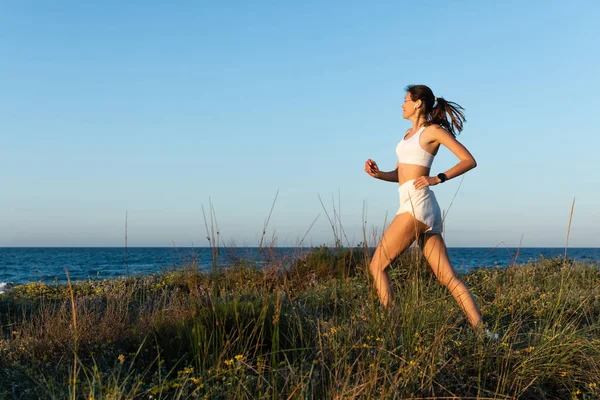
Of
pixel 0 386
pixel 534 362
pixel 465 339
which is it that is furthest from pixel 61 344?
pixel 534 362

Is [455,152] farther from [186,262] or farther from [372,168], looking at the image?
[186,262]

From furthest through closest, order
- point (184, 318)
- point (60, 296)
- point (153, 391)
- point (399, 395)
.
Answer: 1. point (60, 296)
2. point (184, 318)
3. point (399, 395)
4. point (153, 391)

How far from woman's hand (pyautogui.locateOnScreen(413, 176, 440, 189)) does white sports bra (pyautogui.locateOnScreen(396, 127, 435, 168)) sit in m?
0.26

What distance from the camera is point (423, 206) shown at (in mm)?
4922

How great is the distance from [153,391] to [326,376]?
115cm

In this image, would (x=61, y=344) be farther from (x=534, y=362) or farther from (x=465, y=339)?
(x=534, y=362)

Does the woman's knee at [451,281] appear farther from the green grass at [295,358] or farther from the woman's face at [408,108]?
the woman's face at [408,108]

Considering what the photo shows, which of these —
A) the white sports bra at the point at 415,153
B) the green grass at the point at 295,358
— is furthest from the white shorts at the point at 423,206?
the green grass at the point at 295,358

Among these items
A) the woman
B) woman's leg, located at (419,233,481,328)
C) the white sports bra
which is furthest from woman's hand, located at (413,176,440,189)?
woman's leg, located at (419,233,481,328)

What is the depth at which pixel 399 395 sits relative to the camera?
136 inches

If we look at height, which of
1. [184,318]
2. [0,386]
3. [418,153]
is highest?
[418,153]

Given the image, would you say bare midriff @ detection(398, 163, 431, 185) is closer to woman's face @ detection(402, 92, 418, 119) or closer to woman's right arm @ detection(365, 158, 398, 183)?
woman's right arm @ detection(365, 158, 398, 183)

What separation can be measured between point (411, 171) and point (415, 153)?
16cm

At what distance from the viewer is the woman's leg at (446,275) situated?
16.1 ft
